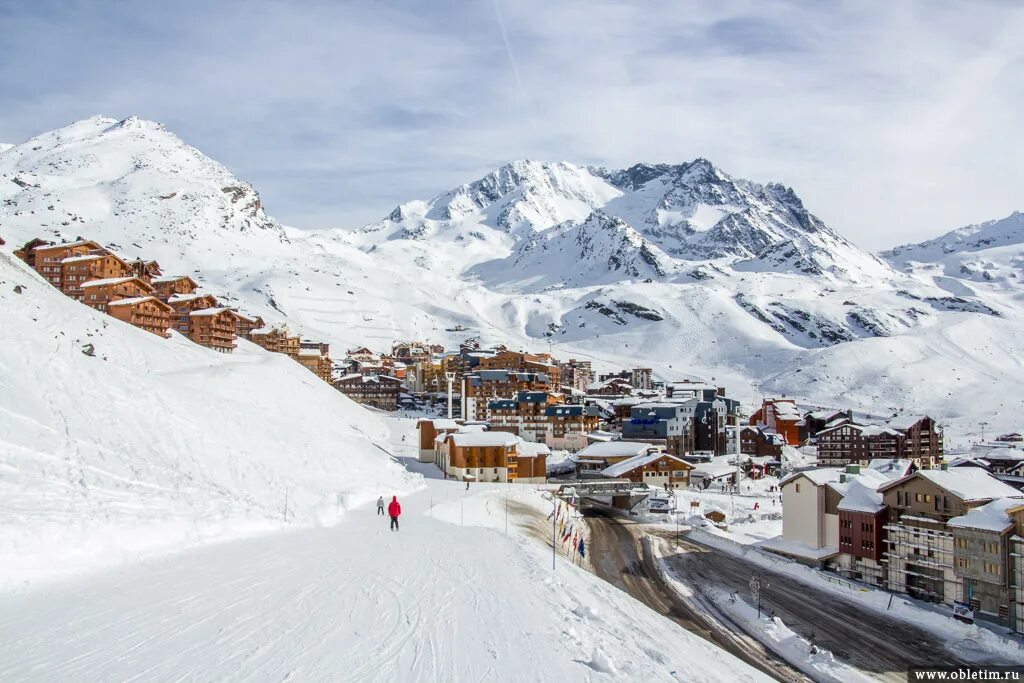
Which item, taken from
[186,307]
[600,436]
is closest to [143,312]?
[186,307]

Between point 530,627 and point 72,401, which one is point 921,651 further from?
point 72,401

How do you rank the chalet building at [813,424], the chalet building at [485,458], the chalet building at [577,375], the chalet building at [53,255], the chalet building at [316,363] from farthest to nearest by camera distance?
the chalet building at [577,375] < the chalet building at [813,424] < the chalet building at [316,363] < the chalet building at [53,255] < the chalet building at [485,458]

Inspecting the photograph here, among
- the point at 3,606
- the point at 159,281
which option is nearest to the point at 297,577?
the point at 3,606

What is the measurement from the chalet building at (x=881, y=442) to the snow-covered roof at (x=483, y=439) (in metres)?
42.8

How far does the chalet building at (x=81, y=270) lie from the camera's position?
7250cm

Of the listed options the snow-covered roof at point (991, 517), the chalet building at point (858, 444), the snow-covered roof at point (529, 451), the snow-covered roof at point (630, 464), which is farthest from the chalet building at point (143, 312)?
the chalet building at point (858, 444)

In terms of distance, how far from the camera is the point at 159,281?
3834 inches

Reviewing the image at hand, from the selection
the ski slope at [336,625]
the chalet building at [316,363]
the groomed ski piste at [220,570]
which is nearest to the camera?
the ski slope at [336,625]

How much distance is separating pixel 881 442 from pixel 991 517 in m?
58.4

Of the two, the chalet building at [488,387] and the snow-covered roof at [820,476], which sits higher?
the chalet building at [488,387]

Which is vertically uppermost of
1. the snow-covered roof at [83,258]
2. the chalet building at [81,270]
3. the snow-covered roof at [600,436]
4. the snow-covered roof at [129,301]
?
the snow-covered roof at [83,258]

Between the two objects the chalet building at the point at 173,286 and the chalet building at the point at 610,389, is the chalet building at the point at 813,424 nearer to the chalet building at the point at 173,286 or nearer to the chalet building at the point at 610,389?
the chalet building at the point at 610,389

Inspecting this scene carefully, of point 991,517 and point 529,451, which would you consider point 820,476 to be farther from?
point 529,451

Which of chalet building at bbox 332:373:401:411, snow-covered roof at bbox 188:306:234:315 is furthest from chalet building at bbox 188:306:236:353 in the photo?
chalet building at bbox 332:373:401:411
